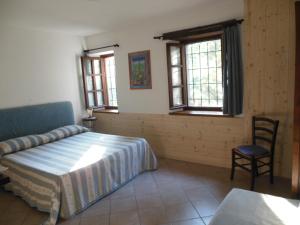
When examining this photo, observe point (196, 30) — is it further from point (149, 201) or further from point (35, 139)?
point (35, 139)

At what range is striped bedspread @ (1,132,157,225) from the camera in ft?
8.14

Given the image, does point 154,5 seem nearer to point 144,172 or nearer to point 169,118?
point 169,118

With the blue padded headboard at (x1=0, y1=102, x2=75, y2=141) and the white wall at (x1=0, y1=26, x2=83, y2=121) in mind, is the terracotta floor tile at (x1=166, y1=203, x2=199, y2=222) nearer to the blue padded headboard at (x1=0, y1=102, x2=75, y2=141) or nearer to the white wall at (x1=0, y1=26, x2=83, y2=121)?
the blue padded headboard at (x1=0, y1=102, x2=75, y2=141)

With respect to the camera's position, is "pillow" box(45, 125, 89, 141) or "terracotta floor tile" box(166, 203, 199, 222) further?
"pillow" box(45, 125, 89, 141)

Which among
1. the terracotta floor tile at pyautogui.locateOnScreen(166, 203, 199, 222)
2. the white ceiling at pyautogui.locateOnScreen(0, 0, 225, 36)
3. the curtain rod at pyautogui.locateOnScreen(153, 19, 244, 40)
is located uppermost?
the white ceiling at pyautogui.locateOnScreen(0, 0, 225, 36)

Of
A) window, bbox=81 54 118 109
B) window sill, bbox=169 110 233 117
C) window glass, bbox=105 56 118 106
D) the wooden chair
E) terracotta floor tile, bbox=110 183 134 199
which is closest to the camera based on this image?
the wooden chair

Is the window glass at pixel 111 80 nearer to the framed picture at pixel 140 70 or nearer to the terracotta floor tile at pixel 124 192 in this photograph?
the framed picture at pixel 140 70

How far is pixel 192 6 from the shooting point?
3.47 m

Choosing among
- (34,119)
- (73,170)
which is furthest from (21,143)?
(73,170)

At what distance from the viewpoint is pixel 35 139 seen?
12.0 feet

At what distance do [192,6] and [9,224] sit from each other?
3.62 m

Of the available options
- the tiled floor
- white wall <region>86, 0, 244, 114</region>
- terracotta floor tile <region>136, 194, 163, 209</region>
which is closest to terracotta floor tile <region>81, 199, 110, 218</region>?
the tiled floor

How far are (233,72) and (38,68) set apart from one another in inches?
130

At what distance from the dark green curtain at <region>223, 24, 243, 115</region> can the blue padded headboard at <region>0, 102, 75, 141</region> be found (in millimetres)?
2977
